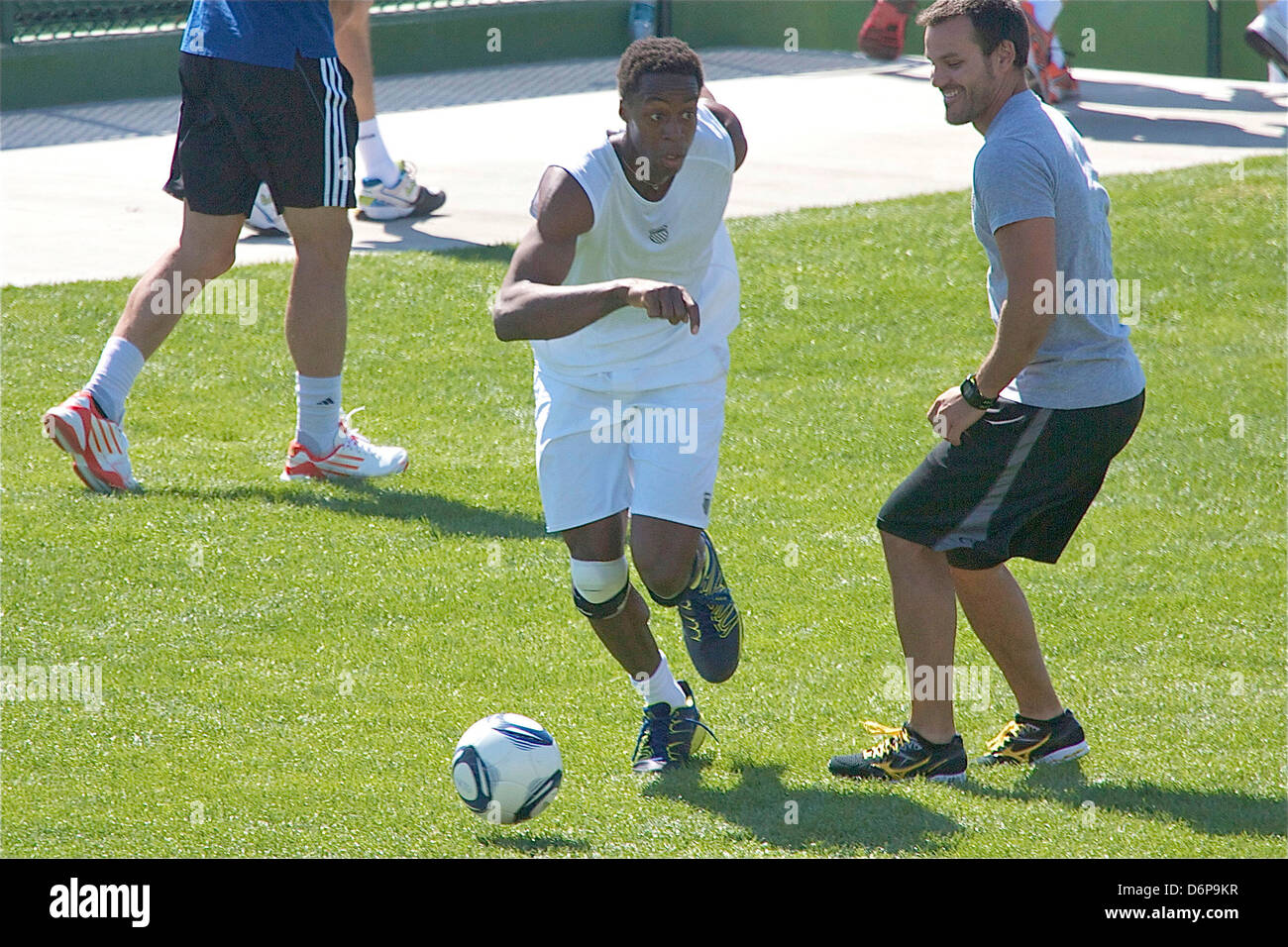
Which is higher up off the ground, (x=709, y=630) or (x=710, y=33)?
(x=710, y=33)

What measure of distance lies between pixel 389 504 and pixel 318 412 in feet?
1.68

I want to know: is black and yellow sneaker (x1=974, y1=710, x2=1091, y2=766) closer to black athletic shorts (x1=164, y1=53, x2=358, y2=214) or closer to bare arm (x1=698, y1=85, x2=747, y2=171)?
bare arm (x1=698, y1=85, x2=747, y2=171)

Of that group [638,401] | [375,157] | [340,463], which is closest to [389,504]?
[340,463]

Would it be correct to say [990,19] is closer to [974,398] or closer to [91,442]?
[974,398]

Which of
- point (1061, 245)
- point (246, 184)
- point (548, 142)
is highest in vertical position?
point (1061, 245)

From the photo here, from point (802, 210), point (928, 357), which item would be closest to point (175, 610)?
point (928, 357)

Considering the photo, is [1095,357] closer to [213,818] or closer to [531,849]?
[531,849]

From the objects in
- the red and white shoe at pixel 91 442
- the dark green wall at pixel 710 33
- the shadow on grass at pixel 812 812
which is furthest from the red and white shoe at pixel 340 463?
the dark green wall at pixel 710 33

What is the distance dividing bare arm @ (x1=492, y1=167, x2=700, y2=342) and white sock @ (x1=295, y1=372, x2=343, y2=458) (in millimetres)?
2741

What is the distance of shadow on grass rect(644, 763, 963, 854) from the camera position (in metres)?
4.25

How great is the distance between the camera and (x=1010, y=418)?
4438 mm

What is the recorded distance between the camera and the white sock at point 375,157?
10367 millimetres

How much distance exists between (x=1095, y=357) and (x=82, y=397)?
416 cm

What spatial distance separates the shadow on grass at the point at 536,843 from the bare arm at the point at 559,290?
1244 mm
